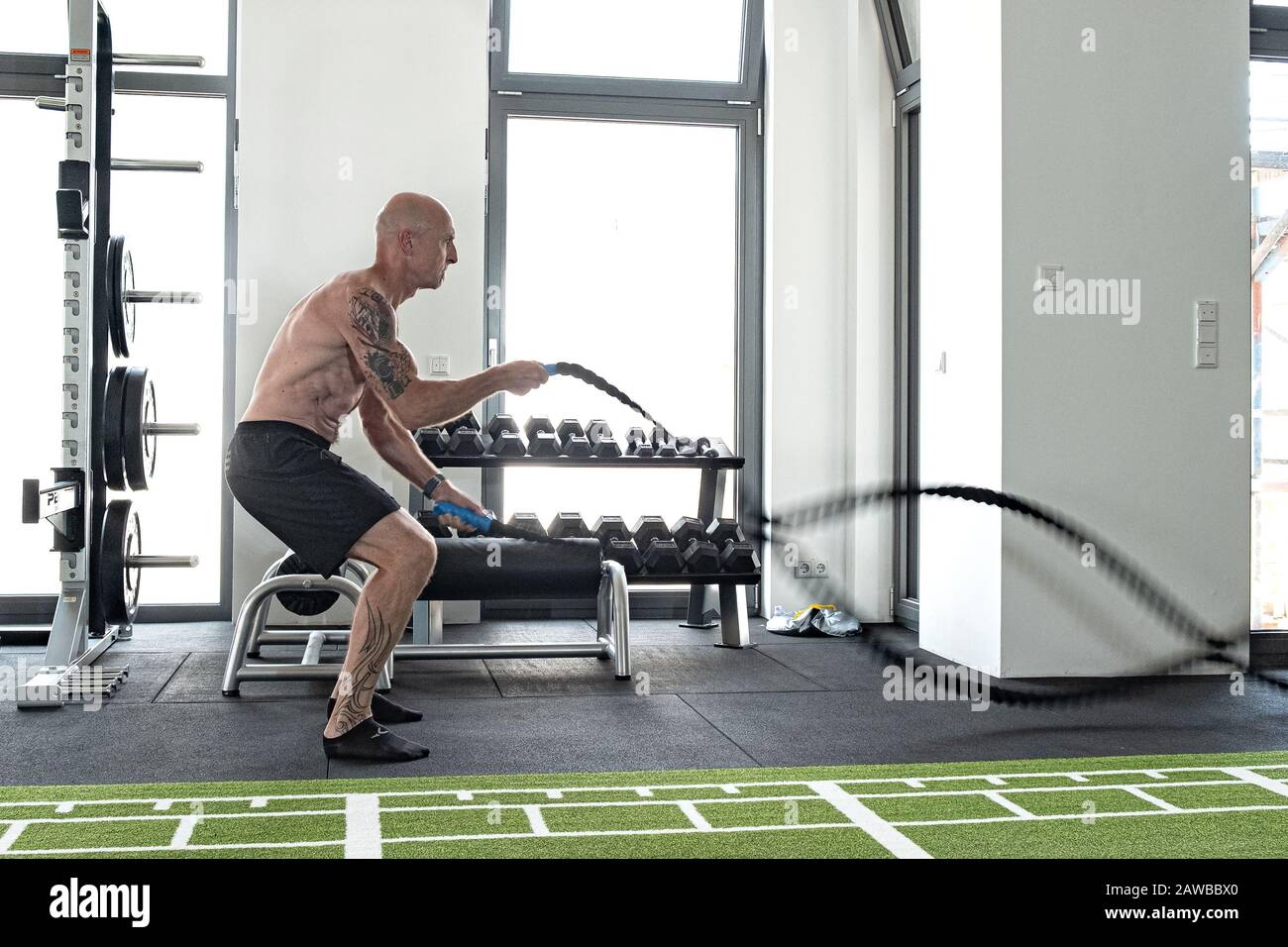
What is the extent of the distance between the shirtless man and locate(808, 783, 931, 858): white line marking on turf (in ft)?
3.31

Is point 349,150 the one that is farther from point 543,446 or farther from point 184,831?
point 184,831

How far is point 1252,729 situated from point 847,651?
5.81 feet

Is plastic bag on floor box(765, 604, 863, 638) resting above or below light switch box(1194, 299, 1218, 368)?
below

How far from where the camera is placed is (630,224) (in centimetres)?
611

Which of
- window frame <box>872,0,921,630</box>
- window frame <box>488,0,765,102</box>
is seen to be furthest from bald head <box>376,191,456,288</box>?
window frame <box>872,0,921,630</box>

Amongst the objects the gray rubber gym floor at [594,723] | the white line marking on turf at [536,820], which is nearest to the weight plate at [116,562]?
the gray rubber gym floor at [594,723]

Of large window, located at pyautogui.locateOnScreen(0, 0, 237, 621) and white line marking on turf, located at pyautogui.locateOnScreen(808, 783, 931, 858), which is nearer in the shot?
white line marking on turf, located at pyautogui.locateOnScreen(808, 783, 931, 858)

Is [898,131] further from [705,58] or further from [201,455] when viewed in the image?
[201,455]

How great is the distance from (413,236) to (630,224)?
307 cm

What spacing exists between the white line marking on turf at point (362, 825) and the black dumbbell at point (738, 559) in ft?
8.18

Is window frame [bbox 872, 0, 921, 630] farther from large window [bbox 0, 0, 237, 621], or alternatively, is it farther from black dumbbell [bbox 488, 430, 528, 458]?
large window [bbox 0, 0, 237, 621]

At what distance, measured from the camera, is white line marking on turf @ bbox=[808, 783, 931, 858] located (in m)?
2.21

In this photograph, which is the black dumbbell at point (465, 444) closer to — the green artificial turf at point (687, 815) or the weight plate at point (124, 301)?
the weight plate at point (124, 301)

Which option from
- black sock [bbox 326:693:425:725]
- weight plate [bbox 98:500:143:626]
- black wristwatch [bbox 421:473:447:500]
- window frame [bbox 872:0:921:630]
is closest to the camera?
black wristwatch [bbox 421:473:447:500]
